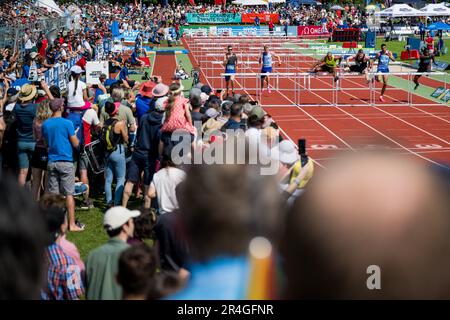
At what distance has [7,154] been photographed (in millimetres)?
9539

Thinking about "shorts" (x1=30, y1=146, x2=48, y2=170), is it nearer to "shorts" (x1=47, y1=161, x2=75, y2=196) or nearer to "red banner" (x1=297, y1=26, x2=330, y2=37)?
"shorts" (x1=47, y1=161, x2=75, y2=196)

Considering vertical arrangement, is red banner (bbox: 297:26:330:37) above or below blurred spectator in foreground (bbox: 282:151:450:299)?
below

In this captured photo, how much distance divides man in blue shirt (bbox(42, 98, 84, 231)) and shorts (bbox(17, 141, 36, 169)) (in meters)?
0.67

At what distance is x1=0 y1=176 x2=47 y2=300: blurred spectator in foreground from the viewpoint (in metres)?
1.74

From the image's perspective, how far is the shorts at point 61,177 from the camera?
29.1 feet

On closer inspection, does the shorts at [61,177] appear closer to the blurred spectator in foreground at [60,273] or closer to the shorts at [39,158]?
the shorts at [39,158]

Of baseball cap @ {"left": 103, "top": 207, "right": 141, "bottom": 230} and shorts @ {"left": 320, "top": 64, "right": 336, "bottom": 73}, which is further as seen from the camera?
shorts @ {"left": 320, "top": 64, "right": 336, "bottom": 73}

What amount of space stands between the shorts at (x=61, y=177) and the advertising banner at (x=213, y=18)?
218ft

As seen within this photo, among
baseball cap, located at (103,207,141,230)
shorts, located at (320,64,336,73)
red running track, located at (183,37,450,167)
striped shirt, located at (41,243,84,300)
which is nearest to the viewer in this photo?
striped shirt, located at (41,243,84,300)

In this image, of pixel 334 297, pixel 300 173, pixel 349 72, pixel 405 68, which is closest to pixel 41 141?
pixel 300 173

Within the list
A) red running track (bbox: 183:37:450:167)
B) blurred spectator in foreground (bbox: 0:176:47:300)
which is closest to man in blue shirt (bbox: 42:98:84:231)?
red running track (bbox: 183:37:450:167)

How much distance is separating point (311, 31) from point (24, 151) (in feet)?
179

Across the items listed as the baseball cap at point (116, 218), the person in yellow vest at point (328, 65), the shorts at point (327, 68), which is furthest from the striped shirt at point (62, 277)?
the shorts at point (327, 68)

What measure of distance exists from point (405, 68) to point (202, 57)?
11.5 meters
